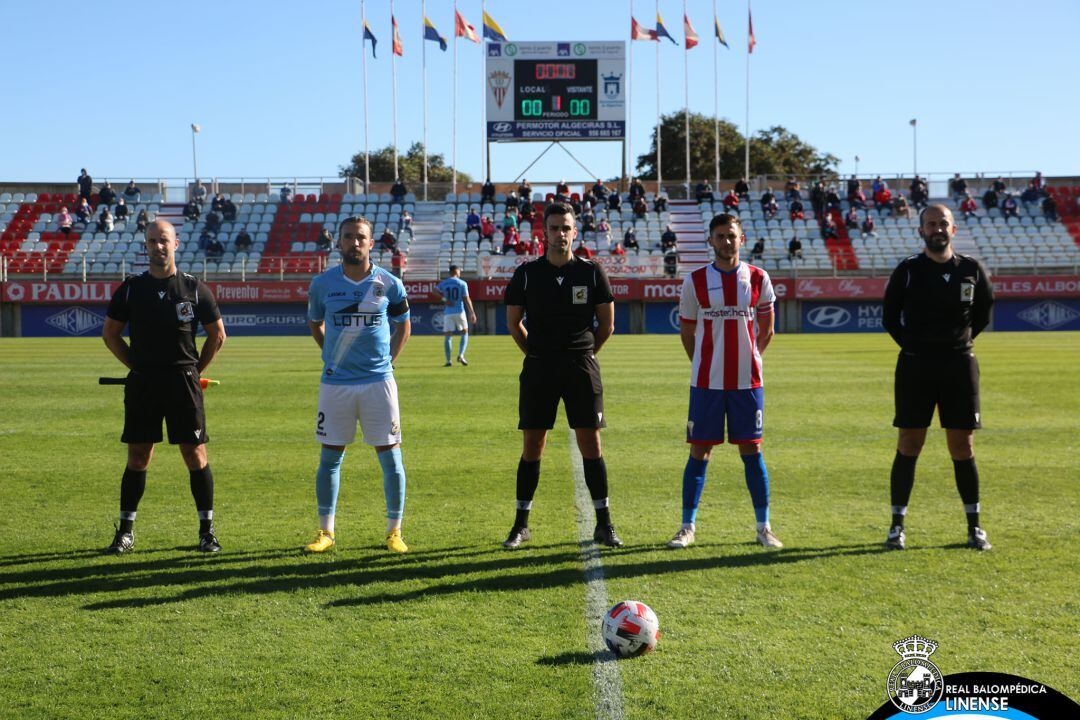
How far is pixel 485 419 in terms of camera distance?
464 inches

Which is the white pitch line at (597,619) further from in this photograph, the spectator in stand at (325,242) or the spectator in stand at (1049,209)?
the spectator in stand at (1049,209)

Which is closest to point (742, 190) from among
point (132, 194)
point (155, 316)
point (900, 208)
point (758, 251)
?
point (900, 208)

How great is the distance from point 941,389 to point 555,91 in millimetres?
39142

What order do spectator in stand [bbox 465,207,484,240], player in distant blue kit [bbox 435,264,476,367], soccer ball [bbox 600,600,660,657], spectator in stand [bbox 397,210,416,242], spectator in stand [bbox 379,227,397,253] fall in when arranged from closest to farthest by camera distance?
soccer ball [bbox 600,600,660,657]
player in distant blue kit [bbox 435,264,476,367]
spectator in stand [bbox 379,227,397,253]
spectator in stand [bbox 465,207,484,240]
spectator in stand [bbox 397,210,416,242]

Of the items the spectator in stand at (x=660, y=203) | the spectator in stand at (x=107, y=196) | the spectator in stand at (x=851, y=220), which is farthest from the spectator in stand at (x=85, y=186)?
the spectator in stand at (x=851, y=220)

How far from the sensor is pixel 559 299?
5.91 metres

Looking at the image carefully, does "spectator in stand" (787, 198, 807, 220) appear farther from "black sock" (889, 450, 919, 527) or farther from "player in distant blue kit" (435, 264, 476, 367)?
"black sock" (889, 450, 919, 527)

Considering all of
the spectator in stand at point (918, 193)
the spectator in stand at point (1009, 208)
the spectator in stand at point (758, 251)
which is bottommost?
the spectator in stand at point (758, 251)

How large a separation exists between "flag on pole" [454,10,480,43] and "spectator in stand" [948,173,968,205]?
74.2 feet

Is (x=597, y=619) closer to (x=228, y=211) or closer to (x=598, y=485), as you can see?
(x=598, y=485)

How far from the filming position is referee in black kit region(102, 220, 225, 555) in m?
5.79

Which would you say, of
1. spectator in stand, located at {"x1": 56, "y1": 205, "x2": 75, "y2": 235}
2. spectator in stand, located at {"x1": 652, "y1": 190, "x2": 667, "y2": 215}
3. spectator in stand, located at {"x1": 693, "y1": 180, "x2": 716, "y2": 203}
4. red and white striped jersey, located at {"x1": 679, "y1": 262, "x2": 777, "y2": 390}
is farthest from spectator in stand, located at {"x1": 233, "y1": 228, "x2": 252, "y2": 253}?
red and white striped jersey, located at {"x1": 679, "y1": 262, "x2": 777, "y2": 390}

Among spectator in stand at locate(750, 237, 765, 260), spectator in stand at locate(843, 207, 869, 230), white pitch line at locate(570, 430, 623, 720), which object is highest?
spectator in stand at locate(843, 207, 869, 230)

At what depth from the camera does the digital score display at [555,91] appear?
42938 mm
